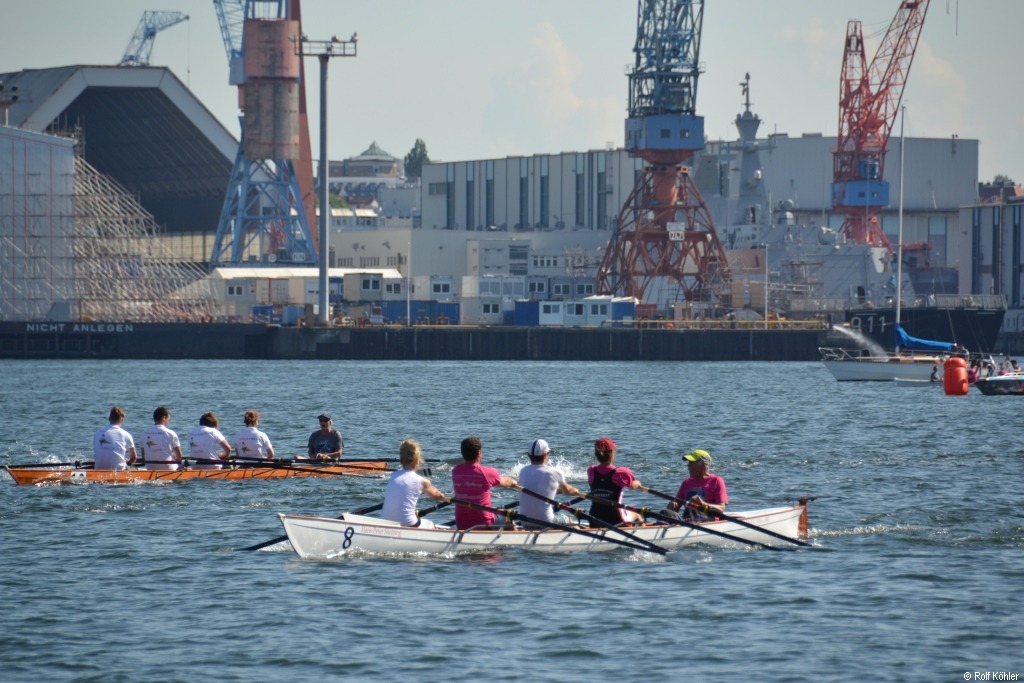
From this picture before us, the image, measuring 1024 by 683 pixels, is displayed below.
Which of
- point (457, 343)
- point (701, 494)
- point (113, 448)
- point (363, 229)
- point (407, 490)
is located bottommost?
point (457, 343)

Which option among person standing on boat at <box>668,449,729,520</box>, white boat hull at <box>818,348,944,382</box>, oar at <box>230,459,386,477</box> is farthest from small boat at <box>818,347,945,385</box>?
person standing on boat at <box>668,449,729,520</box>

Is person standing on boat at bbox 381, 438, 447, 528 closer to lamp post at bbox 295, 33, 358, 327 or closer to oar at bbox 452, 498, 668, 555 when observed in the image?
oar at bbox 452, 498, 668, 555

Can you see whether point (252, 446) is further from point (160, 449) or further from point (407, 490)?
point (407, 490)

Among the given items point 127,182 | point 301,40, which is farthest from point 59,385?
point 127,182

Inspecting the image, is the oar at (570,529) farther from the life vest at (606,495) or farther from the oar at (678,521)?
the oar at (678,521)

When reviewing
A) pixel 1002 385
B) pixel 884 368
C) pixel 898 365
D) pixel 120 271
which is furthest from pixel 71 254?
pixel 1002 385

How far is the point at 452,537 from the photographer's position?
2923cm

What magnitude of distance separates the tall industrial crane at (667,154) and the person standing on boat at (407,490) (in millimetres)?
120391

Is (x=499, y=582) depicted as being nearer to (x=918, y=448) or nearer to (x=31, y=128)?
(x=918, y=448)

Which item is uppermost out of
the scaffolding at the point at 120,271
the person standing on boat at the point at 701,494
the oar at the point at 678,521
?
the scaffolding at the point at 120,271

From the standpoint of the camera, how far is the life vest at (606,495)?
96.4 ft

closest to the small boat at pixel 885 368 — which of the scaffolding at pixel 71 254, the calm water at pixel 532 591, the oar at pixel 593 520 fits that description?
the calm water at pixel 532 591

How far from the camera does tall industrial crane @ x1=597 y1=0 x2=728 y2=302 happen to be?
14862 cm

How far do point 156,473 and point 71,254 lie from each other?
98.5 meters
